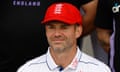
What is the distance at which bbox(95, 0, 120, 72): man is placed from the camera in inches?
113

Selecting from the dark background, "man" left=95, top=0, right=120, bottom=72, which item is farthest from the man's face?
the dark background

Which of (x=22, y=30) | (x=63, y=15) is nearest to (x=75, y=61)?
(x=63, y=15)

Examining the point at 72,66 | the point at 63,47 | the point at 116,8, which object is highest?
the point at 116,8

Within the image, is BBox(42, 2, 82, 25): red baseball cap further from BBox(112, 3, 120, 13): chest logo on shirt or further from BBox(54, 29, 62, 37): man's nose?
BBox(112, 3, 120, 13): chest logo on shirt

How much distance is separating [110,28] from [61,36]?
0.64m

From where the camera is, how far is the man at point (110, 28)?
2.87 meters

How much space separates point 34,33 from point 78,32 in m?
0.55

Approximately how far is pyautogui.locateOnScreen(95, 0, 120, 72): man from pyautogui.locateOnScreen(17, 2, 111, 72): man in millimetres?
256

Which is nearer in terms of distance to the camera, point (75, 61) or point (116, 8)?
point (75, 61)

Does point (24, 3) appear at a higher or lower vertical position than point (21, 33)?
higher

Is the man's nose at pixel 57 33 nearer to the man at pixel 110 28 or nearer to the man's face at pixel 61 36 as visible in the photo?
the man's face at pixel 61 36

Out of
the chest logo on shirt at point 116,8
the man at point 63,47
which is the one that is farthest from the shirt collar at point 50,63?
the chest logo on shirt at point 116,8

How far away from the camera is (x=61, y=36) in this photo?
253cm

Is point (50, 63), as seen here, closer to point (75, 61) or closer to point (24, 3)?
point (75, 61)
